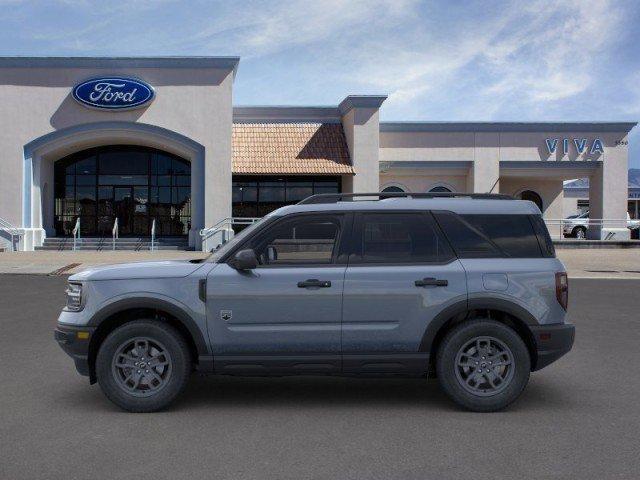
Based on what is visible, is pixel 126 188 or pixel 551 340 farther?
pixel 126 188

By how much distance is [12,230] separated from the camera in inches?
1142

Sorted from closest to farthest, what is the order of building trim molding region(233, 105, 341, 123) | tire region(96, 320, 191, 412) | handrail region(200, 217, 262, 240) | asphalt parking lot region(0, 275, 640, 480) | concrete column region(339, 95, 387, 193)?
asphalt parking lot region(0, 275, 640, 480)
tire region(96, 320, 191, 412)
handrail region(200, 217, 262, 240)
concrete column region(339, 95, 387, 193)
building trim molding region(233, 105, 341, 123)

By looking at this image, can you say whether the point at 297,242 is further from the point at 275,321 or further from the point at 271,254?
the point at 275,321

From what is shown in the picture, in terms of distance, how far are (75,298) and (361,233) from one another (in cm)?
252

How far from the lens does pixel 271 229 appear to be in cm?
596

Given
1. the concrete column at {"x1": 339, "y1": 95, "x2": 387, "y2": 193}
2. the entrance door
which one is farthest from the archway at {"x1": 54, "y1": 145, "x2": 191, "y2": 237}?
the concrete column at {"x1": 339, "y1": 95, "x2": 387, "y2": 193}

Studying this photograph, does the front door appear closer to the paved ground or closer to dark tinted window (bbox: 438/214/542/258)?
dark tinted window (bbox: 438/214/542/258)

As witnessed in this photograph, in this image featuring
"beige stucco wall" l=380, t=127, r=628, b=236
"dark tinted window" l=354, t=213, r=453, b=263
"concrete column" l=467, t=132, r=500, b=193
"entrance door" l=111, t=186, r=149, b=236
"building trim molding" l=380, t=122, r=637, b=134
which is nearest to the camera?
"dark tinted window" l=354, t=213, r=453, b=263

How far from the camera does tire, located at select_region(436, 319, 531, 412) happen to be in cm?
575

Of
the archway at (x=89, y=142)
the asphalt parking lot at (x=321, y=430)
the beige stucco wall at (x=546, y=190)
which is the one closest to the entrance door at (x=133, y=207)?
the archway at (x=89, y=142)

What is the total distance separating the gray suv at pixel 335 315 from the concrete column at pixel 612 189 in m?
32.5

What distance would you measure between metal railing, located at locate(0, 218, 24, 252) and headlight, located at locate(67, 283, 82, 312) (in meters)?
25.2

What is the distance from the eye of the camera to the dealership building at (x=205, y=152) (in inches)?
1153

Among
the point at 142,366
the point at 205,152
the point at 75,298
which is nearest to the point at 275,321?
the point at 142,366
